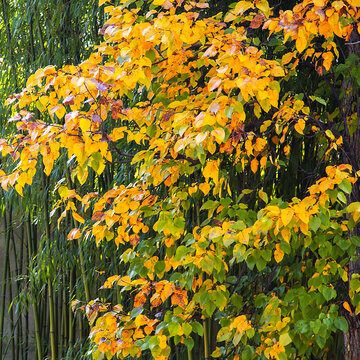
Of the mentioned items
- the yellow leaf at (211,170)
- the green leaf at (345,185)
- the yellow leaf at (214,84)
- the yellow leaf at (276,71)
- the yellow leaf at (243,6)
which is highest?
the yellow leaf at (243,6)

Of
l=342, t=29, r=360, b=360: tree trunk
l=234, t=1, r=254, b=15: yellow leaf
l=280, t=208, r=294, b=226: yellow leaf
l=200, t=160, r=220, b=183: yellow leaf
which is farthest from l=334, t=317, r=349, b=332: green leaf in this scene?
l=234, t=1, r=254, b=15: yellow leaf

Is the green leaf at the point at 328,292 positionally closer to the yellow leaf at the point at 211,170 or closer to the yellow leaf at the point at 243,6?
the yellow leaf at the point at 211,170

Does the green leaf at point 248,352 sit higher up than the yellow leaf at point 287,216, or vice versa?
the yellow leaf at point 287,216

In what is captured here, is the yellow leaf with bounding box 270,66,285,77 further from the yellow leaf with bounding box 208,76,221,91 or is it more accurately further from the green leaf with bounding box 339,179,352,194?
the green leaf with bounding box 339,179,352,194

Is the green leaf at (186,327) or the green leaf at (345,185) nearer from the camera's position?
the green leaf at (345,185)

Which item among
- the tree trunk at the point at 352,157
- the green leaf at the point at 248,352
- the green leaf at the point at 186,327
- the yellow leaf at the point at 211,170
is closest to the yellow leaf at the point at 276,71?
the yellow leaf at the point at 211,170

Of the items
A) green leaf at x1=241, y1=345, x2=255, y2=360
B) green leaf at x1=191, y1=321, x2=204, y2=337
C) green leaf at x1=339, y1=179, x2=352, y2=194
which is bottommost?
green leaf at x1=241, y1=345, x2=255, y2=360

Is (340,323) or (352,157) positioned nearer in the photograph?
(340,323)

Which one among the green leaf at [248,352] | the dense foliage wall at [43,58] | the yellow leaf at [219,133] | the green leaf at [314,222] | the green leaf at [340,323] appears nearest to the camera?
the yellow leaf at [219,133]

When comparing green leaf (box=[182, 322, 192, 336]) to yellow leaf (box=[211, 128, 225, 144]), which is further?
green leaf (box=[182, 322, 192, 336])

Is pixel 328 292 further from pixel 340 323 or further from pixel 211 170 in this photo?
pixel 211 170

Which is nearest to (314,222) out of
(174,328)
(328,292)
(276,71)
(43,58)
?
(328,292)

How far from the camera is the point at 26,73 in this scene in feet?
9.16

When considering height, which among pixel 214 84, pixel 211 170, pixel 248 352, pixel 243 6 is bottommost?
pixel 248 352
